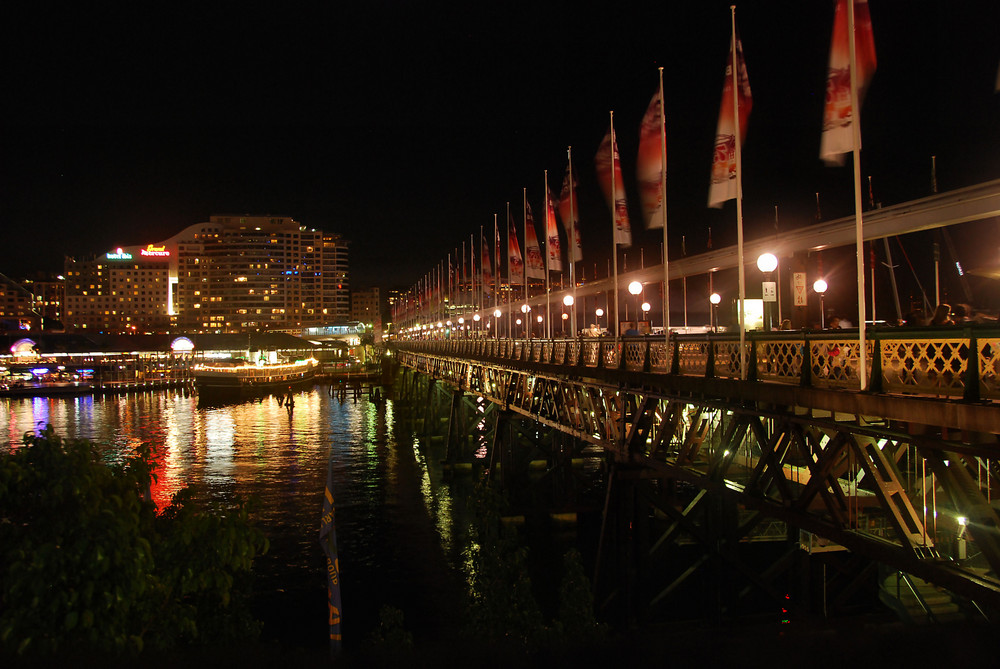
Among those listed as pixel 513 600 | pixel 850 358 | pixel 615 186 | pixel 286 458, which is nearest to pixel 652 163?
pixel 615 186

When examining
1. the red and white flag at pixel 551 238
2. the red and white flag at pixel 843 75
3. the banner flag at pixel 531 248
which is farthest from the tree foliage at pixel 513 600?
the banner flag at pixel 531 248

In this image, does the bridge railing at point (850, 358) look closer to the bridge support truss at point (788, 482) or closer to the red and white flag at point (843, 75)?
the bridge support truss at point (788, 482)

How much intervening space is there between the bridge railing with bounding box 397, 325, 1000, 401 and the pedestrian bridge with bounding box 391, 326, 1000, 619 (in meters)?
0.02

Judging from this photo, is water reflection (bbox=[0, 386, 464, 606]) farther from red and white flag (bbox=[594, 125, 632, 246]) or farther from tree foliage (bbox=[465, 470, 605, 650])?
red and white flag (bbox=[594, 125, 632, 246])

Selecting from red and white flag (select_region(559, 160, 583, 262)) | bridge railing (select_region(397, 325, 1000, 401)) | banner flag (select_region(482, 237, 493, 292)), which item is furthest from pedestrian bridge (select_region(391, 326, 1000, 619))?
banner flag (select_region(482, 237, 493, 292))

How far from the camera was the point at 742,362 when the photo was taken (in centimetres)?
1291

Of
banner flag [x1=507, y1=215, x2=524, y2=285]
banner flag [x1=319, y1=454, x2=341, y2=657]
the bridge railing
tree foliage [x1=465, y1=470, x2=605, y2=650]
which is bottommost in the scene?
tree foliage [x1=465, y1=470, x2=605, y2=650]

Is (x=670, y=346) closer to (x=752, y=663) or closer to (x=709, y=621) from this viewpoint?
(x=709, y=621)

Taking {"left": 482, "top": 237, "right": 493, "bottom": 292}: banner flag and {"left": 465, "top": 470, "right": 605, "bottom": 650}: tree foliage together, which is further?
{"left": 482, "top": 237, "right": 493, "bottom": 292}: banner flag

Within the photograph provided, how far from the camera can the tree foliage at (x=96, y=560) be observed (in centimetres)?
631

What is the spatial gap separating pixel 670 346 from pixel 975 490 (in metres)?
8.48

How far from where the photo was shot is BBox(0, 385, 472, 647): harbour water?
21.6 meters

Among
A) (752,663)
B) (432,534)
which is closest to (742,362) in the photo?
(752,663)

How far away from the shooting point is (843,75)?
1211 cm
